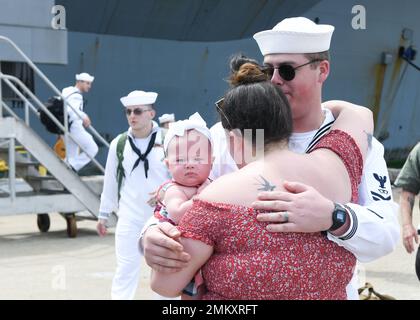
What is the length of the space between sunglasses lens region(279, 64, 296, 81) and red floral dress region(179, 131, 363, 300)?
0.46 metres

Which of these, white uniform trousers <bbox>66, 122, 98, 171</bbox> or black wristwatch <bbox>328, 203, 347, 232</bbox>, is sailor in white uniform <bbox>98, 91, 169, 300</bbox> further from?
white uniform trousers <bbox>66, 122, 98, 171</bbox>

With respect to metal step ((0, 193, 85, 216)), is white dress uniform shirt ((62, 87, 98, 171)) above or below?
above

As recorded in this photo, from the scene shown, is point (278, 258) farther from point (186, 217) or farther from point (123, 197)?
point (123, 197)

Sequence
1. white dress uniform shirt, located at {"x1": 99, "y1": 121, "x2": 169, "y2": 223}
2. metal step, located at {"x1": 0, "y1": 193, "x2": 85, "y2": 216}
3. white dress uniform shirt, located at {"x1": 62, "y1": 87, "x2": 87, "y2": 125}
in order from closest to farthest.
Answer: white dress uniform shirt, located at {"x1": 99, "y1": 121, "x2": 169, "y2": 223} → metal step, located at {"x1": 0, "y1": 193, "x2": 85, "y2": 216} → white dress uniform shirt, located at {"x1": 62, "y1": 87, "x2": 87, "y2": 125}

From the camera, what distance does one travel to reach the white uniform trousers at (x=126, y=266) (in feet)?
18.5

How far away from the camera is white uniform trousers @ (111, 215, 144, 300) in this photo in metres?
5.65

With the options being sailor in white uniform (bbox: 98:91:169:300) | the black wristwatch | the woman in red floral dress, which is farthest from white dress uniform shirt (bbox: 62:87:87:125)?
the black wristwatch

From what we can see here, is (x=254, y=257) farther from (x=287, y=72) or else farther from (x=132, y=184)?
(x=132, y=184)

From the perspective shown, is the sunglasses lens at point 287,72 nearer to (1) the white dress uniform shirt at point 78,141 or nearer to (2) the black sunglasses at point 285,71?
(2) the black sunglasses at point 285,71

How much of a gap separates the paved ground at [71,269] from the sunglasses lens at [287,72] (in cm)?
446

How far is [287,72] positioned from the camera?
2248 millimetres

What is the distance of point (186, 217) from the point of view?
2.06 meters

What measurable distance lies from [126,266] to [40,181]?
5087 mm

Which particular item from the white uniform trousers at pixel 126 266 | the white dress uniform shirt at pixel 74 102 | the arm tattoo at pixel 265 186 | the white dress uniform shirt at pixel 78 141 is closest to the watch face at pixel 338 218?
the arm tattoo at pixel 265 186
